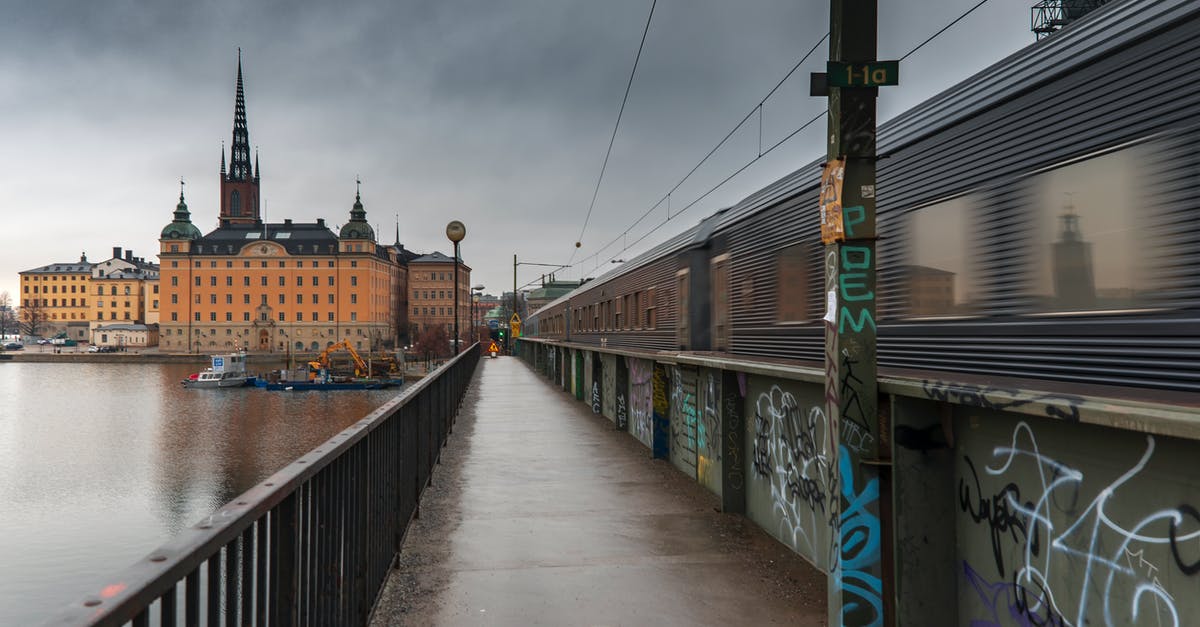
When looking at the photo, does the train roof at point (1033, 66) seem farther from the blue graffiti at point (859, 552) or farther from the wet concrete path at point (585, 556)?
the wet concrete path at point (585, 556)

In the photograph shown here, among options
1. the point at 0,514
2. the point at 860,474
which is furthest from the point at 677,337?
the point at 0,514

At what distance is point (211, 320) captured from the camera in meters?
109

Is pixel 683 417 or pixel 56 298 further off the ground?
pixel 56 298

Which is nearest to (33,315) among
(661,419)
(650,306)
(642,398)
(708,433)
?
(642,398)

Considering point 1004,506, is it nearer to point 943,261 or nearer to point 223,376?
point 943,261

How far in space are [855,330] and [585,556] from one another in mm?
3555

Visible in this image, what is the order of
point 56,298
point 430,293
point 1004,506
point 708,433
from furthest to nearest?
1. point 56,298
2. point 430,293
3. point 708,433
4. point 1004,506

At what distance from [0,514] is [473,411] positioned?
2570cm

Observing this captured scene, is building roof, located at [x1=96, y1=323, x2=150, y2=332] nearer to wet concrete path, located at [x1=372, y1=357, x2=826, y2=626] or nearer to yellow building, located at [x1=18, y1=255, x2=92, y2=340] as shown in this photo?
yellow building, located at [x1=18, y1=255, x2=92, y2=340]

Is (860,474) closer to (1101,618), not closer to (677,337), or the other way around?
(1101,618)

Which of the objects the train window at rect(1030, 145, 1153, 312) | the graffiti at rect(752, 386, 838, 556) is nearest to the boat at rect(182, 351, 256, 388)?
the graffiti at rect(752, 386, 838, 556)

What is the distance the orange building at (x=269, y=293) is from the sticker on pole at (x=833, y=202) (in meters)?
107

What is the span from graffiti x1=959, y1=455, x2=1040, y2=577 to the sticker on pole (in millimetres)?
1517

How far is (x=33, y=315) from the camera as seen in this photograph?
486 ft
